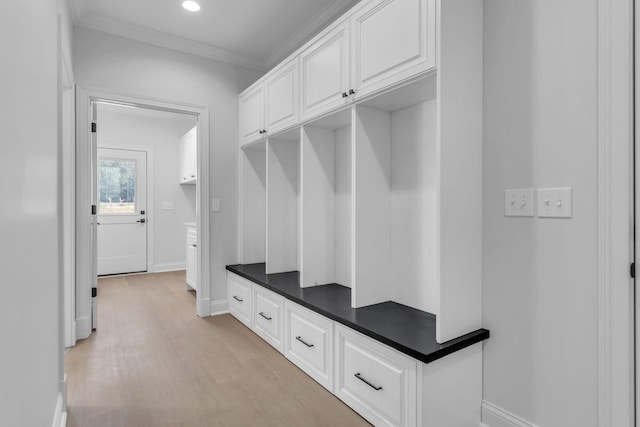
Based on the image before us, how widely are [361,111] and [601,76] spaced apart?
44.1 inches

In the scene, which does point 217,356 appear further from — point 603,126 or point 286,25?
point 286,25

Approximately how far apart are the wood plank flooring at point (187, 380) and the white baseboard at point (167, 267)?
2.58m

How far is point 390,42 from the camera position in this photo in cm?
179

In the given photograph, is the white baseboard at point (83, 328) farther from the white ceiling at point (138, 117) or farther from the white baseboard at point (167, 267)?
the white ceiling at point (138, 117)

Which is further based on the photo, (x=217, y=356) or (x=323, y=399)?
(x=217, y=356)

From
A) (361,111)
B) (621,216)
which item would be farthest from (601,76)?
(361,111)

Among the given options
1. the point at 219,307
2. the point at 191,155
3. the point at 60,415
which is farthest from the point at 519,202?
the point at 191,155

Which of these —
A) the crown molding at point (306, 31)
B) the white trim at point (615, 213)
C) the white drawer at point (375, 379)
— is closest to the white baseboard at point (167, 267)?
→ the crown molding at point (306, 31)

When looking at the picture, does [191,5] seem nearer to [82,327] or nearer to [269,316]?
[269,316]

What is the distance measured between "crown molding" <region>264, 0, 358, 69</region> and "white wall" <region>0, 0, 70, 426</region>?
6.08 ft

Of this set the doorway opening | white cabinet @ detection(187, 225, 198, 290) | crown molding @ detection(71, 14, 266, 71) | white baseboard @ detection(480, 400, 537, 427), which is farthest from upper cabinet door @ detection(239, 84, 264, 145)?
white baseboard @ detection(480, 400, 537, 427)

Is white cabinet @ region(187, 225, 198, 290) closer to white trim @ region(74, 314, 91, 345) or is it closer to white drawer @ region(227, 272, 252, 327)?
white drawer @ region(227, 272, 252, 327)

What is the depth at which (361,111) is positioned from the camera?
209 centimetres

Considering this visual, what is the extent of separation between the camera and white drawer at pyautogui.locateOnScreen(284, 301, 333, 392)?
6.82 ft
